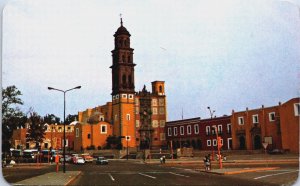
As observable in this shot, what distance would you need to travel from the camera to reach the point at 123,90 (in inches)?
2771

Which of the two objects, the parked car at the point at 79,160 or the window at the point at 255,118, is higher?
the window at the point at 255,118

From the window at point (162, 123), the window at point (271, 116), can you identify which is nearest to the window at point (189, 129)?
the window at point (162, 123)

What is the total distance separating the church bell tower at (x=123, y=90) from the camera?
6712cm

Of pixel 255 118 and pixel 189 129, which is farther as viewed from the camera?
pixel 189 129

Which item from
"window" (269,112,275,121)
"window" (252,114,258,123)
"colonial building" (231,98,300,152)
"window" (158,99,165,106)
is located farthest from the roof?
"window" (269,112,275,121)

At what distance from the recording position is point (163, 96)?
260 ft

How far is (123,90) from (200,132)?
1636cm

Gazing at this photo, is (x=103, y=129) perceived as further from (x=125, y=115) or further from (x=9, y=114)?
(x=9, y=114)

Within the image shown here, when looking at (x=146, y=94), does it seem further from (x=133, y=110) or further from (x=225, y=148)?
(x=225, y=148)

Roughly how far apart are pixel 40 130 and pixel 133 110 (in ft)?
100

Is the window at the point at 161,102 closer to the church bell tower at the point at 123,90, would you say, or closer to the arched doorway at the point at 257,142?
the church bell tower at the point at 123,90

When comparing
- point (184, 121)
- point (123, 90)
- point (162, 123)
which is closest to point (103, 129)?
point (123, 90)

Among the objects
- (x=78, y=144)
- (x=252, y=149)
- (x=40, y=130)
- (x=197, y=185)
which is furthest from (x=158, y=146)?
(x=197, y=185)

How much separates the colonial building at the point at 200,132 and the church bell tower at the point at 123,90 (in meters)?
8.56
